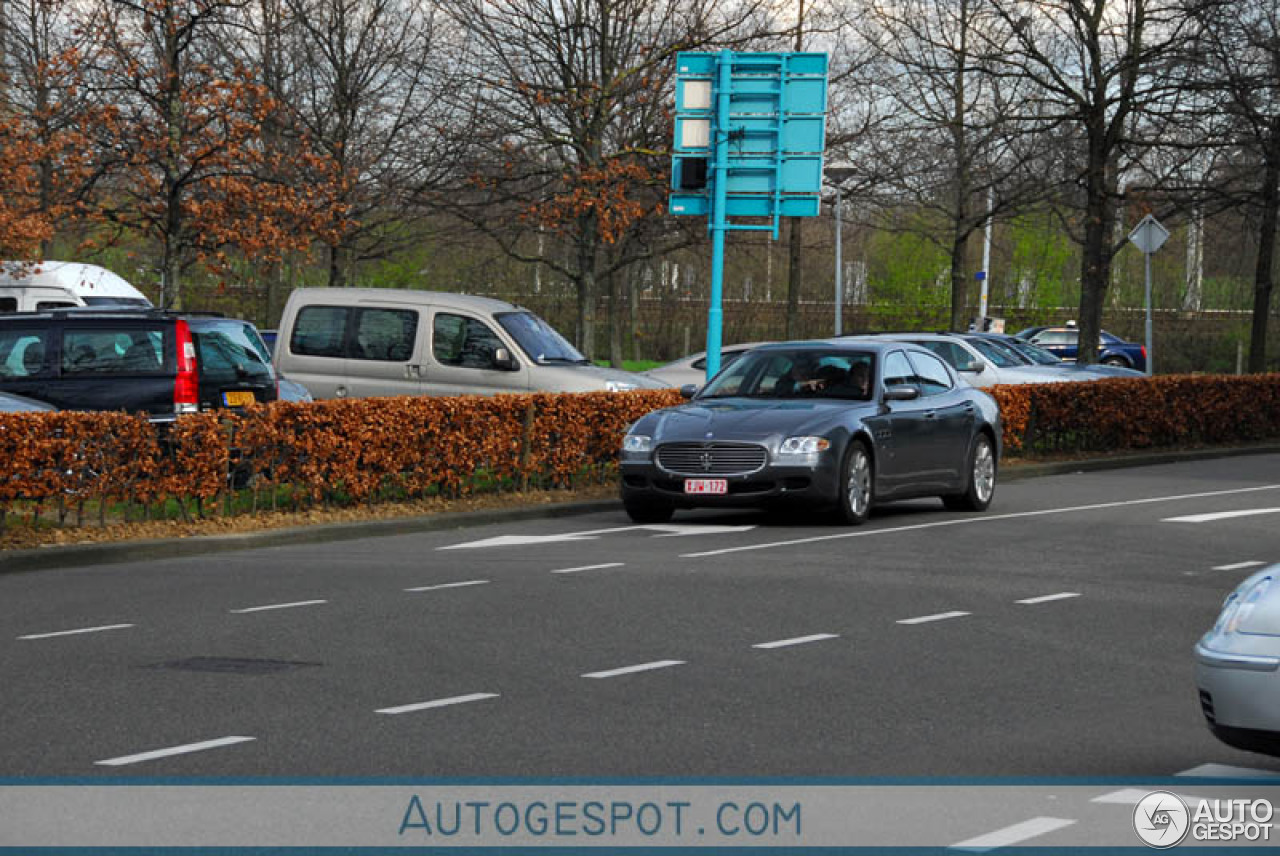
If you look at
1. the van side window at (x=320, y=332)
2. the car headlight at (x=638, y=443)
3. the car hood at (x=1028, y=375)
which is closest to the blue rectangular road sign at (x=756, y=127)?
the van side window at (x=320, y=332)

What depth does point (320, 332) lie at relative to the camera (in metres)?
22.6

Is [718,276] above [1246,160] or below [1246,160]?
below

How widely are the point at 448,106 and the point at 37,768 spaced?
93.3 ft

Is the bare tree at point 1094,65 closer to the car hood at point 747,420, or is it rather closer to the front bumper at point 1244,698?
the car hood at point 747,420

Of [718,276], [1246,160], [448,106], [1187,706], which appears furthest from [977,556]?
[1246,160]

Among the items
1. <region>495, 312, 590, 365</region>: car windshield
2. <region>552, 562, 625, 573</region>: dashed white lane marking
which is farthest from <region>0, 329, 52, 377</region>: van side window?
<region>552, 562, 625, 573</region>: dashed white lane marking

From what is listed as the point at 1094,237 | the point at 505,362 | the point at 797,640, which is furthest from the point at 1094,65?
the point at 797,640

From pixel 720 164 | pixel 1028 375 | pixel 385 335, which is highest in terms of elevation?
pixel 720 164

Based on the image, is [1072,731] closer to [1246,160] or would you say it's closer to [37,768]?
[37,768]

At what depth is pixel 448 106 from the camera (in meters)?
34.3

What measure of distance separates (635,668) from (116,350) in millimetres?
10823

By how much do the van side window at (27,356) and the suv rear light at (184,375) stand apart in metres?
1.27

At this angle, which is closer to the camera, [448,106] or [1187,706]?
[1187,706]

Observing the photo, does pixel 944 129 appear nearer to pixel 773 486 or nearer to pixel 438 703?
pixel 773 486
